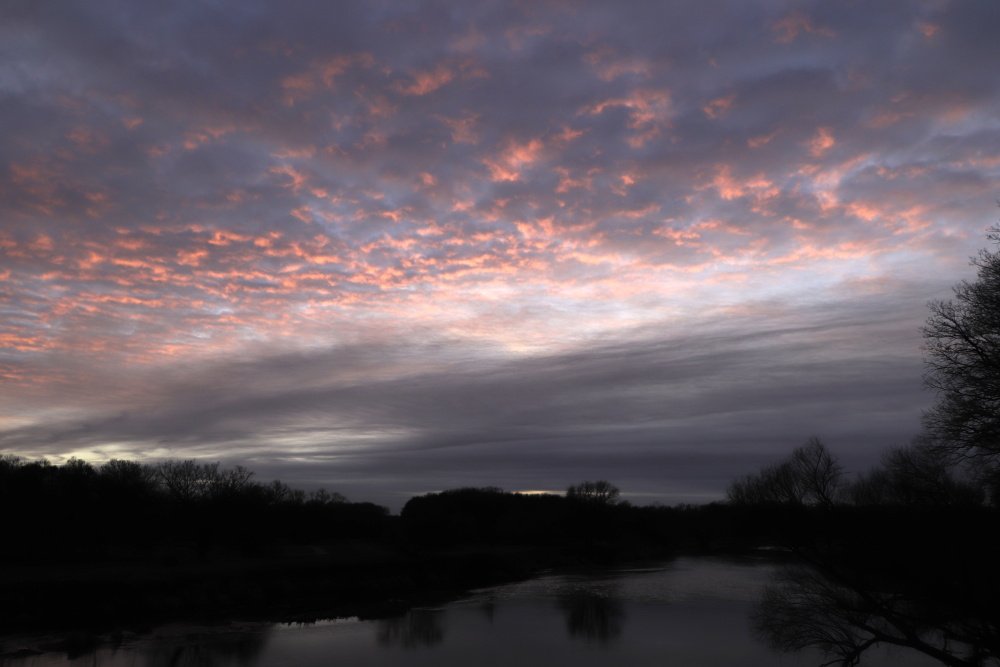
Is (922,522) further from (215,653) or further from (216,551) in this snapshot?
(216,551)

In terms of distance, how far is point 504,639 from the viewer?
31.0 m

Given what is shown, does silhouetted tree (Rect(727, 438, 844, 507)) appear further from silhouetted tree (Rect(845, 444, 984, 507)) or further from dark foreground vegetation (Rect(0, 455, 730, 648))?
dark foreground vegetation (Rect(0, 455, 730, 648))

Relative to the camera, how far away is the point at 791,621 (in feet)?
69.2

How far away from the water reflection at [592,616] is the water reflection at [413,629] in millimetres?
6849

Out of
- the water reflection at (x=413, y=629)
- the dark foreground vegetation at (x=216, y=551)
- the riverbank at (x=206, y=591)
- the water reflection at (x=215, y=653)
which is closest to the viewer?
the water reflection at (x=215, y=653)

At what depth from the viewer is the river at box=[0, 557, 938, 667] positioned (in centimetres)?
2597

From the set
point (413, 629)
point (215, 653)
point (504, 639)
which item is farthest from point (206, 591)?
point (504, 639)

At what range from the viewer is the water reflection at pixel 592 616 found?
32094mm

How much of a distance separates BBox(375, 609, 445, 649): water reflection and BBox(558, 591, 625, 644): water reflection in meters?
6.85

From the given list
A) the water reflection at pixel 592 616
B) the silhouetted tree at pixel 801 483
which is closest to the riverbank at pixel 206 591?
the water reflection at pixel 592 616

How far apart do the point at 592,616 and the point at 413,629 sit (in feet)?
33.6

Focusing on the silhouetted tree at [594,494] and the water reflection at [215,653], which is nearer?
the water reflection at [215,653]

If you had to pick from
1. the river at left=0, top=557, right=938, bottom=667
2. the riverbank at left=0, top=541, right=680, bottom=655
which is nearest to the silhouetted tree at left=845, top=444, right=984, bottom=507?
the river at left=0, top=557, right=938, bottom=667

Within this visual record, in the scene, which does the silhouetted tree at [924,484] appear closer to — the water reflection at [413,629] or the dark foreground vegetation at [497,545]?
the dark foreground vegetation at [497,545]
